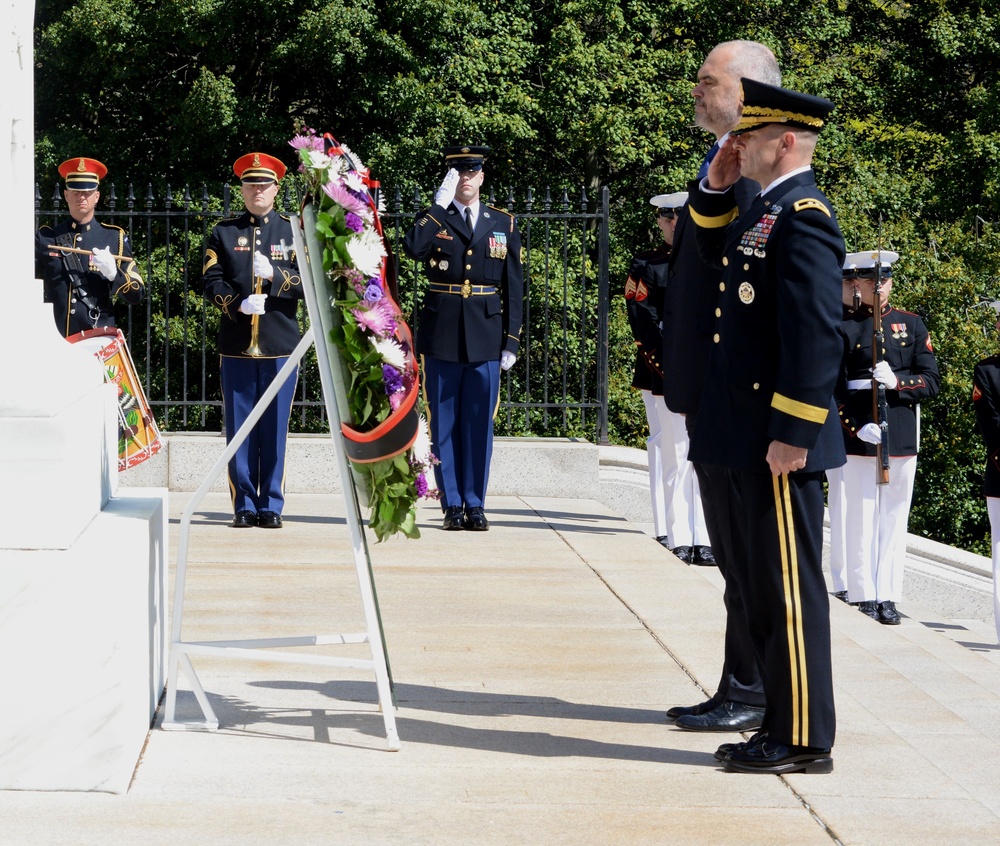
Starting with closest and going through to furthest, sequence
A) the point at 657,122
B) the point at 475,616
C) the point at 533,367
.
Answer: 1. the point at 475,616
2. the point at 533,367
3. the point at 657,122

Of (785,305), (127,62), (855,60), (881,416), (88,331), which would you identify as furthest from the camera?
(855,60)

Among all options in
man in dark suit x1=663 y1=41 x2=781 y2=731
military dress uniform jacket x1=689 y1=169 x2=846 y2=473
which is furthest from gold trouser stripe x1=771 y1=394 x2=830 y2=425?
man in dark suit x1=663 y1=41 x2=781 y2=731

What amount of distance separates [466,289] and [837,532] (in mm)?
2865

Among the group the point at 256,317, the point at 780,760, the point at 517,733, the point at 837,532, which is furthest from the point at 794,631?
the point at 837,532

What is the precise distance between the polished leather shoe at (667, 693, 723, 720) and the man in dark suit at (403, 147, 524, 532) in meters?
4.13

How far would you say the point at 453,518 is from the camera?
28.6ft

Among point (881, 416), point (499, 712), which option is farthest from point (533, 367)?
point (499, 712)

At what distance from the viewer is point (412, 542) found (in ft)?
27.0

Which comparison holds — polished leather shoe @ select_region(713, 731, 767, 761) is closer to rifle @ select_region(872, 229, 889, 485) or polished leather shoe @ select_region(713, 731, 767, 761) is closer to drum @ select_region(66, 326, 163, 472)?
drum @ select_region(66, 326, 163, 472)

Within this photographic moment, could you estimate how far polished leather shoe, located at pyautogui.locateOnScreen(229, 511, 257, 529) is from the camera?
8508 millimetres

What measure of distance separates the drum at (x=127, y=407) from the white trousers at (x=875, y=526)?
4.25m

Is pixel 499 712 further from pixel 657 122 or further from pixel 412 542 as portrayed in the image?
pixel 657 122

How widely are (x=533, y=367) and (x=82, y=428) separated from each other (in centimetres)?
1486

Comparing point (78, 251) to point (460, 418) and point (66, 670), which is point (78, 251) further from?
point (66, 670)
